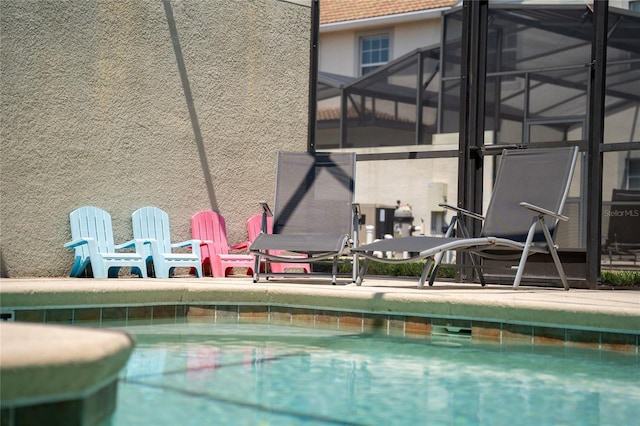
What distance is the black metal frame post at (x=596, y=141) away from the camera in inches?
257

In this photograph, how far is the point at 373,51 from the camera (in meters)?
21.4

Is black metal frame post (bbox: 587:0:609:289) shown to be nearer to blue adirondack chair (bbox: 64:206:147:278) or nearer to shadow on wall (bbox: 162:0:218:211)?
shadow on wall (bbox: 162:0:218:211)

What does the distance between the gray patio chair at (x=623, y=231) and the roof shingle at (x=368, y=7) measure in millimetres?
11754

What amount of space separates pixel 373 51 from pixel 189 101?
14303 mm

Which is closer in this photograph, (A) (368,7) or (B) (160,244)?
(B) (160,244)

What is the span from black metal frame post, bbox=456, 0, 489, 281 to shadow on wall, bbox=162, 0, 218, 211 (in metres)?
2.27

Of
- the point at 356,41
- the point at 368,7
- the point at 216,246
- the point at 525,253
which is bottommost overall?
the point at 216,246

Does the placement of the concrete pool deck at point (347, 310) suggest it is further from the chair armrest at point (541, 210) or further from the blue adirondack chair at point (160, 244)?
the blue adirondack chair at point (160, 244)

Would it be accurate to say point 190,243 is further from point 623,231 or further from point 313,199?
point 623,231

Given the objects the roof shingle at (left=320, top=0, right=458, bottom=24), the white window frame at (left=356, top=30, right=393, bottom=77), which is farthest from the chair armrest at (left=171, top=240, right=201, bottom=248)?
the white window frame at (left=356, top=30, right=393, bottom=77)

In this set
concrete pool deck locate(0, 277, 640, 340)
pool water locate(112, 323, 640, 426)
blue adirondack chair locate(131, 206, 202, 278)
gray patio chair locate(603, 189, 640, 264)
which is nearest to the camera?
pool water locate(112, 323, 640, 426)

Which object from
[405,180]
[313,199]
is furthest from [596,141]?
[405,180]

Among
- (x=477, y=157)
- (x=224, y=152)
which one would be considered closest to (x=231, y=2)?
(x=224, y=152)

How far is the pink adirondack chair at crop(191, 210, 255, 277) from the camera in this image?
7.31 metres
